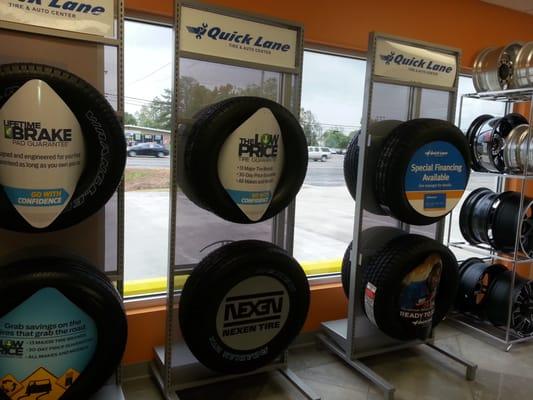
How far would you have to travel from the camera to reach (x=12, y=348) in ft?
5.96

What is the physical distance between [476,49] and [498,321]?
2.35 meters

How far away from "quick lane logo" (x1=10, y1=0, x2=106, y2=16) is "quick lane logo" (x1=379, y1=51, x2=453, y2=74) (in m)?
1.66

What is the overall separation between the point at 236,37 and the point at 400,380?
2.36m

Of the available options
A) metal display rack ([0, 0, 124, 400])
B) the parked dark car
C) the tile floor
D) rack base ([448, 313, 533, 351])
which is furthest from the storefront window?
rack base ([448, 313, 533, 351])

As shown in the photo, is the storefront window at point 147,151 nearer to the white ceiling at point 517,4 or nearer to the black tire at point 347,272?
the black tire at point 347,272

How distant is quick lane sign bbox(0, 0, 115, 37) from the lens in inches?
72.0

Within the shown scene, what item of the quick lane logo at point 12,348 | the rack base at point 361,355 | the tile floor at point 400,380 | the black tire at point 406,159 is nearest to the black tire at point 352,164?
the black tire at point 406,159

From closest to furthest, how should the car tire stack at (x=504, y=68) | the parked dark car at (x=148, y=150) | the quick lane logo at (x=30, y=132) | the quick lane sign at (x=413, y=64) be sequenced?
the quick lane logo at (x=30, y=132) < the quick lane sign at (x=413, y=64) < the parked dark car at (x=148, y=150) < the car tire stack at (x=504, y=68)

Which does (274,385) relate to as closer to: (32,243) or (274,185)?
(274,185)

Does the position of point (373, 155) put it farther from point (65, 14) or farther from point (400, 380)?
point (65, 14)

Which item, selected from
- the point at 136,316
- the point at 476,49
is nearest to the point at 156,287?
the point at 136,316

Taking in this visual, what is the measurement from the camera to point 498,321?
3.51m

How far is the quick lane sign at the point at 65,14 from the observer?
1.83 metres

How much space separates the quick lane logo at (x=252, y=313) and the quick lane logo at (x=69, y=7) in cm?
151
